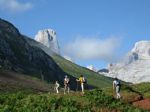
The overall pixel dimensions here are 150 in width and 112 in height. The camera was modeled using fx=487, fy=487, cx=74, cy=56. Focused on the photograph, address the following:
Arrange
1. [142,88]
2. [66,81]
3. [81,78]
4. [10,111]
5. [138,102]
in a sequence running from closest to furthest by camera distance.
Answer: [10,111], [138,102], [81,78], [66,81], [142,88]

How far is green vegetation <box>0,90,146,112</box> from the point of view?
3567 centimetres

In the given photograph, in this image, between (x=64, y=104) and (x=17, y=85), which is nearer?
(x=64, y=104)

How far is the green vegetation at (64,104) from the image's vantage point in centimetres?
3567

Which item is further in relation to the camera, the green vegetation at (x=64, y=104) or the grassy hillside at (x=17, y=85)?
the grassy hillside at (x=17, y=85)

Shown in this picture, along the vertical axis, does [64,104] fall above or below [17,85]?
below

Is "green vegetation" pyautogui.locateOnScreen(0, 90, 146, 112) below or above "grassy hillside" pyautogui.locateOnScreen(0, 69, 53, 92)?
below

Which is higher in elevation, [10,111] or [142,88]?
[142,88]

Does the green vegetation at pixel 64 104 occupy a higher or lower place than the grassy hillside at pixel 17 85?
lower

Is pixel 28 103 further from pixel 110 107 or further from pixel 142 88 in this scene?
pixel 142 88

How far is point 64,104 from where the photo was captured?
39156mm

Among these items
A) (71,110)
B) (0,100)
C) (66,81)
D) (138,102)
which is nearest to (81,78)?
(66,81)

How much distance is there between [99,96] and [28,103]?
24.2ft

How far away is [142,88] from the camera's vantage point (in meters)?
67.0

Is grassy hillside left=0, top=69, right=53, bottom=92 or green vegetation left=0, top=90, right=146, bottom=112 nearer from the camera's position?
green vegetation left=0, top=90, right=146, bottom=112
